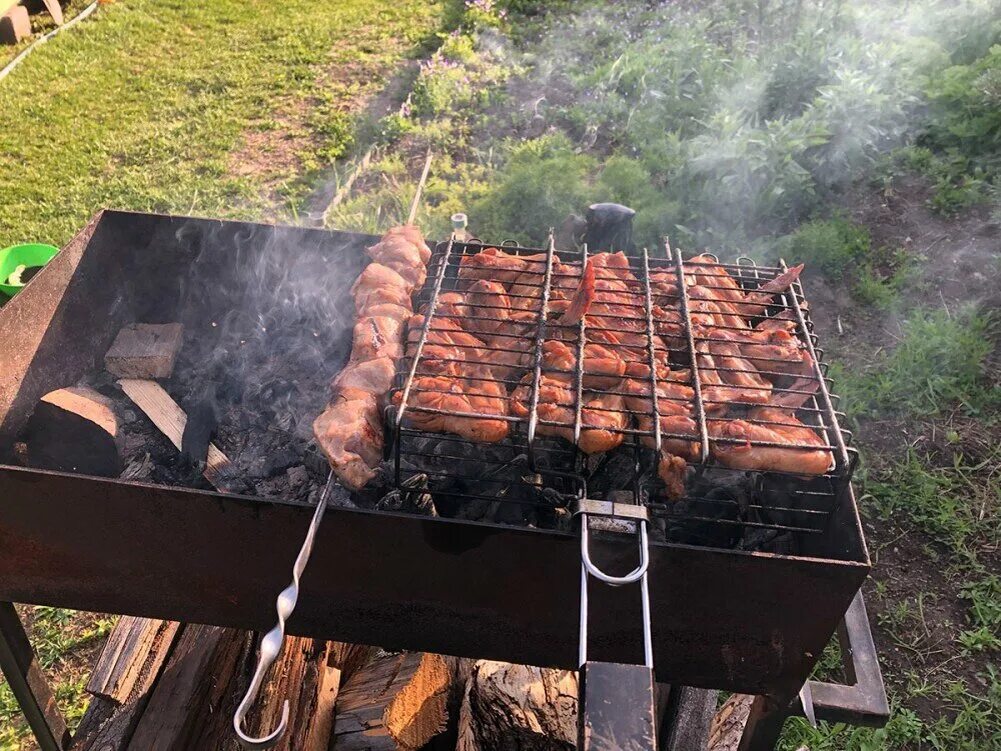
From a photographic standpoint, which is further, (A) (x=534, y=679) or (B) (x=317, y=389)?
(B) (x=317, y=389)

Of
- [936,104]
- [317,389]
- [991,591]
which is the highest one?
[317,389]

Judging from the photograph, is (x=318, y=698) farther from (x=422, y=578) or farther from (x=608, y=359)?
(x=608, y=359)

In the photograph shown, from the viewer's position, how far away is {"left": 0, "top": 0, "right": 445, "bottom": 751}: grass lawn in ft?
23.6

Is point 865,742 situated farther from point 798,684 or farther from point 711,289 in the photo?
point 711,289

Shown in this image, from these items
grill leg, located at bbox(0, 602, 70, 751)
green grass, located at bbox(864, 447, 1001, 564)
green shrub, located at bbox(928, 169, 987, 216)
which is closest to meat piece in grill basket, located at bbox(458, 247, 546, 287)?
grill leg, located at bbox(0, 602, 70, 751)

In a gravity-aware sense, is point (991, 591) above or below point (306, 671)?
below

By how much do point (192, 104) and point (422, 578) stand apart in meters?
8.20

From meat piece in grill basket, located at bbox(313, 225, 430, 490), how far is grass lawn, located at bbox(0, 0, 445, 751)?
13.1ft

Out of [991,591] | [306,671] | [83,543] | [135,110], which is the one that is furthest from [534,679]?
[135,110]

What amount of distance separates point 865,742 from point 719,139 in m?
5.08

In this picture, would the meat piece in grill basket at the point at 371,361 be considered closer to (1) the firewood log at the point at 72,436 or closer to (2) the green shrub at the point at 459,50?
(1) the firewood log at the point at 72,436

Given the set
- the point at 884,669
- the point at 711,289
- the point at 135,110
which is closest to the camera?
the point at 711,289

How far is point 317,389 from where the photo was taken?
3.31 metres

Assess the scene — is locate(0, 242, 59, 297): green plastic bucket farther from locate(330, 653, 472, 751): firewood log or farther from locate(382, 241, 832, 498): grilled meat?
locate(330, 653, 472, 751): firewood log
